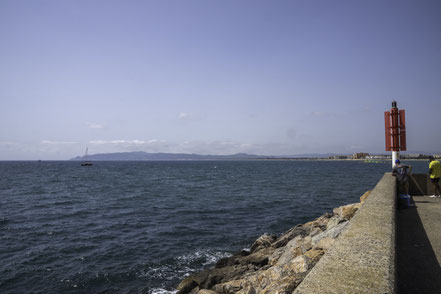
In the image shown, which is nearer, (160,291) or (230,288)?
(230,288)

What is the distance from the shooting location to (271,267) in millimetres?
6336

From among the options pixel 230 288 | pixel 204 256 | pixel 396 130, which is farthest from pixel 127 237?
pixel 396 130

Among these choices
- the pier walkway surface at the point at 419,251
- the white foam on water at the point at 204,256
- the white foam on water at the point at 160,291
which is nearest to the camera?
the pier walkway surface at the point at 419,251

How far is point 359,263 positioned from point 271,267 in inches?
160

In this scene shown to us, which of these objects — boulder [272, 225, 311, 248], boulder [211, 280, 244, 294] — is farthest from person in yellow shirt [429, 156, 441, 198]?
boulder [211, 280, 244, 294]

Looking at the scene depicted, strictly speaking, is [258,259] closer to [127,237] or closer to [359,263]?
[359,263]

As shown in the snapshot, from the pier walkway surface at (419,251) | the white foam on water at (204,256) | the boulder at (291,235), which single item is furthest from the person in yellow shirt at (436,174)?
the white foam on water at (204,256)

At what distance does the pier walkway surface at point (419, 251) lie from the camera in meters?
3.40

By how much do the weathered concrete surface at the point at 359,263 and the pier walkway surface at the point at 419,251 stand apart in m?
0.63

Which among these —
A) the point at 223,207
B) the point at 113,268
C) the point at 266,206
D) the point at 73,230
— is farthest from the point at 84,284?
the point at 266,206

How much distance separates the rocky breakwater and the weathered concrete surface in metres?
1.17

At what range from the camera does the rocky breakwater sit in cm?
463

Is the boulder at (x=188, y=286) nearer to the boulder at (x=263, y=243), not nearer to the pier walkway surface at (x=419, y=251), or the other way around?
the boulder at (x=263, y=243)

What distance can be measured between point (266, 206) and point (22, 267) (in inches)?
591
